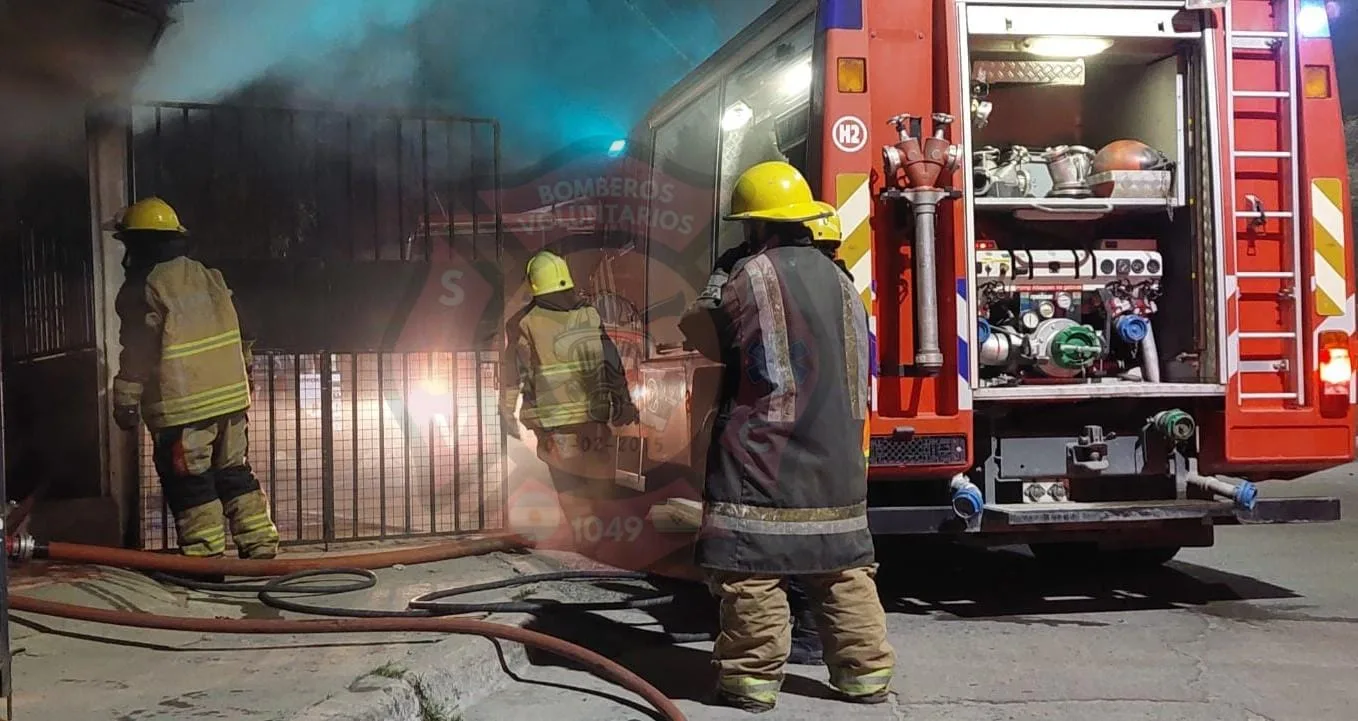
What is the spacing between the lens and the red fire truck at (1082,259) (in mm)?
4445

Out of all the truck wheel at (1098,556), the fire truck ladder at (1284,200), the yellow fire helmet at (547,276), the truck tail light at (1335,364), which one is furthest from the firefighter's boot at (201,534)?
the truck tail light at (1335,364)

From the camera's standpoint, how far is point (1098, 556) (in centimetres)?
619

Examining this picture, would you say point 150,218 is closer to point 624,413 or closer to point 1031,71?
point 624,413

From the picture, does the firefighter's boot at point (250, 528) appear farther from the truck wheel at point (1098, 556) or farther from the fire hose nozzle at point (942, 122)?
the truck wheel at point (1098, 556)

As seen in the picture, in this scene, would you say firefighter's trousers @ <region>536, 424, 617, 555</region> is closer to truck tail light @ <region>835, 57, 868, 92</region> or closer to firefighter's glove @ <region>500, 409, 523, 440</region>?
firefighter's glove @ <region>500, 409, 523, 440</region>

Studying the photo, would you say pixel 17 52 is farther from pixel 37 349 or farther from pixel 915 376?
pixel 915 376

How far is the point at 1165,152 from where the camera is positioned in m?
5.04

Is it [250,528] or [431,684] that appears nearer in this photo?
[431,684]

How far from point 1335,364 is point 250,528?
4821mm

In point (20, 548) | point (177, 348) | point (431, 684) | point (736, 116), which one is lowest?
point (431, 684)

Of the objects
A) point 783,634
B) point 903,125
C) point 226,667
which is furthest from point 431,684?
point 903,125

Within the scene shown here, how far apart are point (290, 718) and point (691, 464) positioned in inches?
101

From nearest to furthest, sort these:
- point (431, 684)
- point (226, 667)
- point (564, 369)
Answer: point (431, 684) < point (226, 667) < point (564, 369)

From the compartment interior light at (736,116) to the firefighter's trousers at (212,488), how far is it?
2.80 metres
